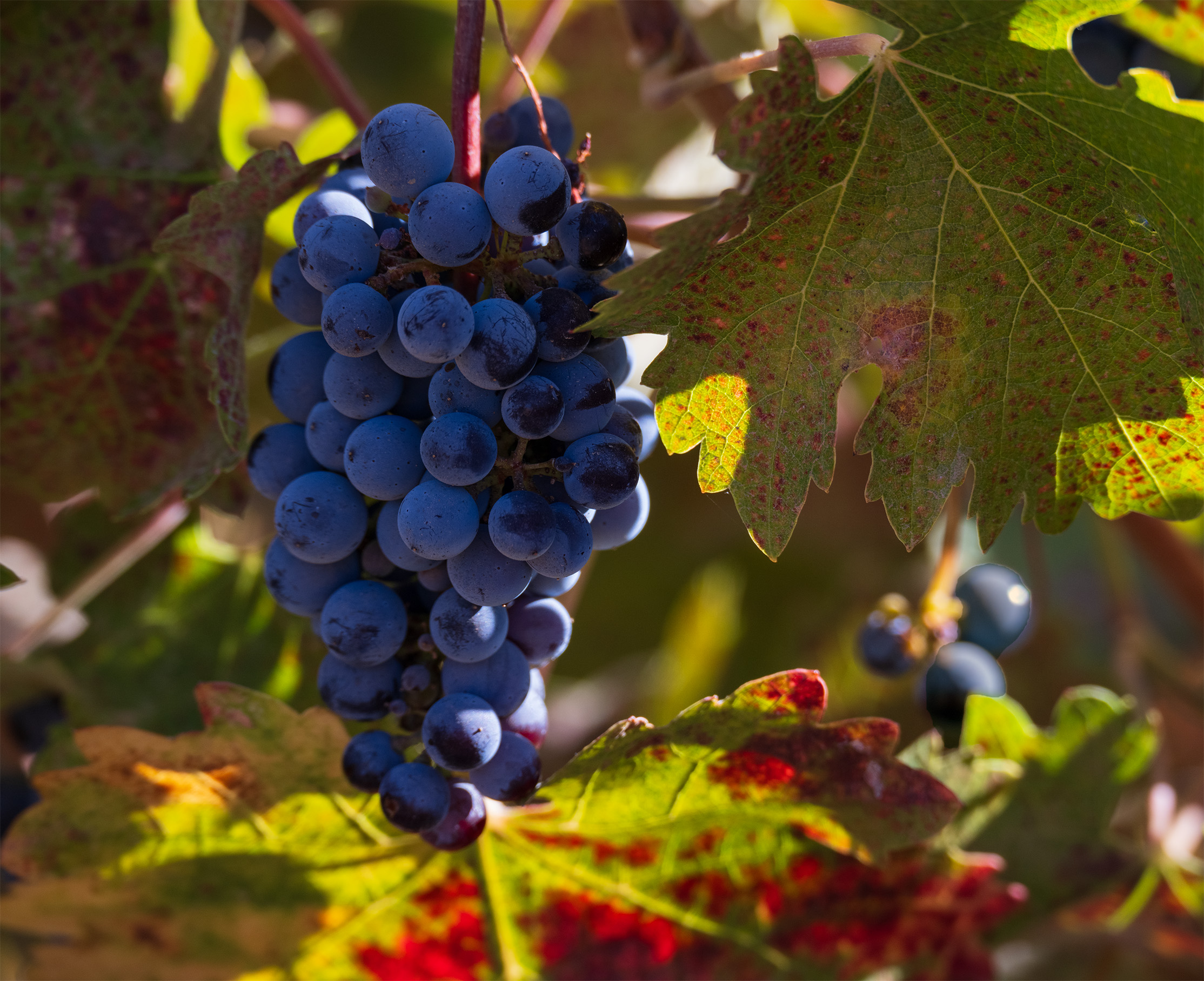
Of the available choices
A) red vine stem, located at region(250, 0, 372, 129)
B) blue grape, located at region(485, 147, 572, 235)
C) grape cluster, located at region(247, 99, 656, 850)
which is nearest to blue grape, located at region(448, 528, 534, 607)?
grape cluster, located at region(247, 99, 656, 850)

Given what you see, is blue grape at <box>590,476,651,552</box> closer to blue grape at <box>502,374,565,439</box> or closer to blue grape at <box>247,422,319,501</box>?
blue grape at <box>502,374,565,439</box>

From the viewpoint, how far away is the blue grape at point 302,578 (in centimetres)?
77

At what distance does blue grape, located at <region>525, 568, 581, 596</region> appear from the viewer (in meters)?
0.76

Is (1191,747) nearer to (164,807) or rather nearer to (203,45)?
(164,807)

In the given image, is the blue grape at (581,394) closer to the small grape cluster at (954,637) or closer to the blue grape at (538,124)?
the blue grape at (538,124)

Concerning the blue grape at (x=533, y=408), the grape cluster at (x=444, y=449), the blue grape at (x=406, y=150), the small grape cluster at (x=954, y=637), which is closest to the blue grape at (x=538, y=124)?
the grape cluster at (x=444, y=449)

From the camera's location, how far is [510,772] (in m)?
0.76

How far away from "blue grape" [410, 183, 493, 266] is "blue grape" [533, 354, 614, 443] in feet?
0.31

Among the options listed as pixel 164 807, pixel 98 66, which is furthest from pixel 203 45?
pixel 164 807

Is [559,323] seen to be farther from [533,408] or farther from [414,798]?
[414,798]

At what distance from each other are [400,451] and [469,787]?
0.29m

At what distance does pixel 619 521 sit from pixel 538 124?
1.11ft

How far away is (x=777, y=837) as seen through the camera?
103cm

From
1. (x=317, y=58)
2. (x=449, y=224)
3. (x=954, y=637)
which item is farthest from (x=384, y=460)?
(x=954, y=637)
